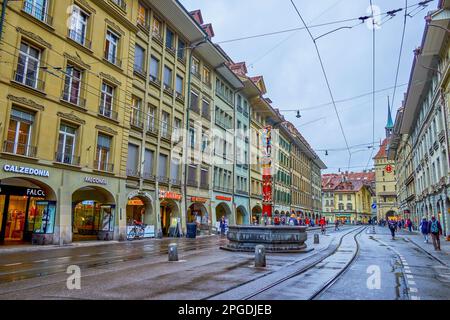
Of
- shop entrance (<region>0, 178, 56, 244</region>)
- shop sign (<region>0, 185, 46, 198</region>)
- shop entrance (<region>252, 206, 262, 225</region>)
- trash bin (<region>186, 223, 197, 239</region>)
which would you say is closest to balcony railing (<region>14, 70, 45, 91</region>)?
shop entrance (<region>0, 178, 56, 244</region>)

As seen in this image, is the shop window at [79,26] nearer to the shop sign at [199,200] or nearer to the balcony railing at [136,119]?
the balcony railing at [136,119]

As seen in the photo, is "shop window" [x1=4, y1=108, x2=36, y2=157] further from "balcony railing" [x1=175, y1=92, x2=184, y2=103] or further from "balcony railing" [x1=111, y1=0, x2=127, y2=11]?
"balcony railing" [x1=175, y1=92, x2=184, y2=103]

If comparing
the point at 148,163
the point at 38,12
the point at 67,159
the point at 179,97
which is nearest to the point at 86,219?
the point at 148,163

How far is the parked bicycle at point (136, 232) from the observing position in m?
25.0

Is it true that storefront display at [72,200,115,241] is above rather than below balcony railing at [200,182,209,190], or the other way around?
below

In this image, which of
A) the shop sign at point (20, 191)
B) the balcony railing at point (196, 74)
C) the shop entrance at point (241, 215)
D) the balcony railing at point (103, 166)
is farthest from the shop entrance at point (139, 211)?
the shop entrance at point (241, 215)

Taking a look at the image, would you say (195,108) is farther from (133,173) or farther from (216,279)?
(216,279)

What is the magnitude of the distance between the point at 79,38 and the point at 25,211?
1079cm

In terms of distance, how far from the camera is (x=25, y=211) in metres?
21.5

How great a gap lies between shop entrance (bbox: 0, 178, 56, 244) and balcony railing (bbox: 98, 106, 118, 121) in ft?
19.7

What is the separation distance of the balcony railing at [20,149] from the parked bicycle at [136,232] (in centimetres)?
884

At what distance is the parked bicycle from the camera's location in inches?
985

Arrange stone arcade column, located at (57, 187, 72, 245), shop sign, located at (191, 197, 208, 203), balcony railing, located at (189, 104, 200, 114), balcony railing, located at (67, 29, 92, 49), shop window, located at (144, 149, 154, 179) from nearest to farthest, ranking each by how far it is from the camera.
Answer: stone arcade column, located at (57, 187, 72, 245), balcony railing, located at (67, 29, 92, 49), shop window, located at (144, 149, 154, 179), shop sign, located at (191, 197, 208, 203), balcony railing, located at (189, 104, 200, 114)

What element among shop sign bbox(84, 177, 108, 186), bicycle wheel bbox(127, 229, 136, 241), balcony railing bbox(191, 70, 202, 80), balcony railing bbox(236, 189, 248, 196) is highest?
balcony railing bbox(191, 70, 202, 80)
